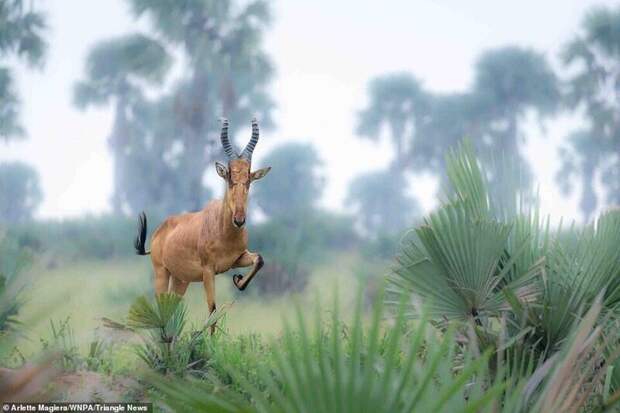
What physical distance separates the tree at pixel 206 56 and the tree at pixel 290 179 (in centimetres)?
863

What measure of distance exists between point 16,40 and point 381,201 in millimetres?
18841

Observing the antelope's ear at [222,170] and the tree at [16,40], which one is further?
the tree at [16,40]

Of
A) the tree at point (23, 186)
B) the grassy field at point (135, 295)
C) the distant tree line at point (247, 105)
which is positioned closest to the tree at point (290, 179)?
the distant tree line at point (247, 105)

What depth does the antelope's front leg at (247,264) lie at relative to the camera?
A: 6.22 m

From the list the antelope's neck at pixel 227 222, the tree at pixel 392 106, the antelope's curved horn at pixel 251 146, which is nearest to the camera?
the antelope's curved horn at pixel 251 146

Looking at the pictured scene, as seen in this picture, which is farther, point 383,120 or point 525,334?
point 383,120

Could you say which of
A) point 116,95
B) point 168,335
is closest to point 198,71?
point 116,95

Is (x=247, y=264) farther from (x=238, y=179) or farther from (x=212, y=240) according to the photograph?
(x=238, y=179)

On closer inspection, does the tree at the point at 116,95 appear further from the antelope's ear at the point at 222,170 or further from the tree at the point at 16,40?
the antelope's ear at the point at 222,170

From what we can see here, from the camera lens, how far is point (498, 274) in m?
4.16

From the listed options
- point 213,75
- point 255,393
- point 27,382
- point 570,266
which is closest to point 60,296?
point 27,382

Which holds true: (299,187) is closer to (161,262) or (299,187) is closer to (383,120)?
(383,120)

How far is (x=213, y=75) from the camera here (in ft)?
74.9

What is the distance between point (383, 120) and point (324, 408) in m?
37.1
